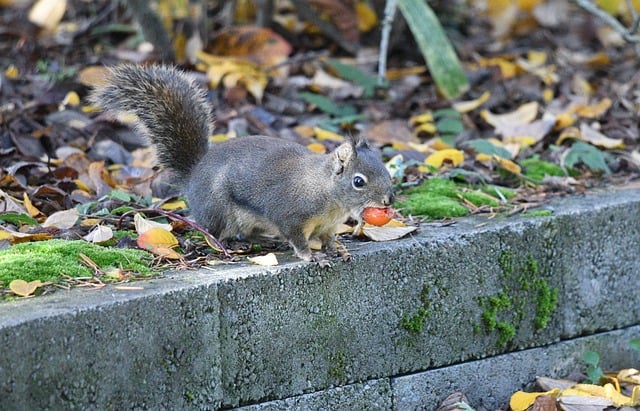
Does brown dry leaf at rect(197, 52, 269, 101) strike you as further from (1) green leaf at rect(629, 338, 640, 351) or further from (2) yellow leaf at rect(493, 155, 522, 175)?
(1) green leaf at rect(629, 338, 640, 351)

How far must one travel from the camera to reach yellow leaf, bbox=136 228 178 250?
133 inches

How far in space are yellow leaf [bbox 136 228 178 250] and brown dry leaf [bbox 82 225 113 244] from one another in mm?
114

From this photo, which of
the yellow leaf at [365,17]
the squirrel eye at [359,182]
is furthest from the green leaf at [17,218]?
the yellow leaf at [365,17]

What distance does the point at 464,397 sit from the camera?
11.9 ft

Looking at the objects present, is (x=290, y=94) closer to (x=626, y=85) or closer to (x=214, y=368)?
(x=626, y=85)

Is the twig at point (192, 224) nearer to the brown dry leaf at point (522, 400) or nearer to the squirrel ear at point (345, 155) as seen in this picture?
the squirrel ear at point (345, 155)

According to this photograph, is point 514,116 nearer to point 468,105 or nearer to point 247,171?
point 468,105

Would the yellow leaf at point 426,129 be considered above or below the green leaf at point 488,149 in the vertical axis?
below

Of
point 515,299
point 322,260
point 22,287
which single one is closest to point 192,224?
point 322,260

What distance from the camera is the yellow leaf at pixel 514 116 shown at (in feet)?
17.8

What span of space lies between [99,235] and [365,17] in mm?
3536

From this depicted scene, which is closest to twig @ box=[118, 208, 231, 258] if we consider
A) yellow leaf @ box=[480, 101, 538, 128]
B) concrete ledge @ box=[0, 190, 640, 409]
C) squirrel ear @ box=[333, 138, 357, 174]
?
concrete ledge @ box=[0, 190, 640, 409]

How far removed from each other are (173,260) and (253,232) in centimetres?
45

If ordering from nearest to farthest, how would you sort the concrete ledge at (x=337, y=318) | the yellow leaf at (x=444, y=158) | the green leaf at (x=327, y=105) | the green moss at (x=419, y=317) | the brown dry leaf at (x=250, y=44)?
the concrete ledge at (x=337, y=318)
the green moss at (x=419, y=317)
the yellow leaf at (x=444, y=158)
the green leaf at (x=327, y=105)
the brown dry leaf at (x=250, y=44)
